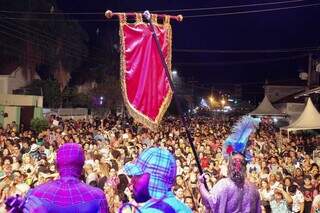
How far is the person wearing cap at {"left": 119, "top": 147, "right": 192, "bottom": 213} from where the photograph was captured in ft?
8.84

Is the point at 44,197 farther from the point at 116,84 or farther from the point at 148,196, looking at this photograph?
the point at 116,84

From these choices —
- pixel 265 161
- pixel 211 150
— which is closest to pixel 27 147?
pixel 211 150

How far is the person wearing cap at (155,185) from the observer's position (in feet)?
8.84

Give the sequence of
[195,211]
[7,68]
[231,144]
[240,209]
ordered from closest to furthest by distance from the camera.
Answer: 1. [240,209]
2. [231,144]
3. [195,211]
4. [7,68]

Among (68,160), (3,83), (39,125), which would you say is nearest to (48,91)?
(3,83)

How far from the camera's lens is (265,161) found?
12.4 metres

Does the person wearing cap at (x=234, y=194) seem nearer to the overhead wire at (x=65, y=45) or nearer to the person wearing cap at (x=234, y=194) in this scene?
the person wearing cap at (x=234, y=194)

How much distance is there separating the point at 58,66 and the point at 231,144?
3900cm

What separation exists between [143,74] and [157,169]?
12.6 feet

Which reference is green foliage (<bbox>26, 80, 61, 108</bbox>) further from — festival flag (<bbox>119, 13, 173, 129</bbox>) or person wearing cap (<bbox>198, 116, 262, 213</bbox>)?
person wearing cap (<bbox>198, 116, 262, 213</bbox>)

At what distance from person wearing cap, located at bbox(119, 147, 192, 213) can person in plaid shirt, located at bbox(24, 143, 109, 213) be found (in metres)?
0.42

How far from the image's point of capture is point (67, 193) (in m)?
3.08

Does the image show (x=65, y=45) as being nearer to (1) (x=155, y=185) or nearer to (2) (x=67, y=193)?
(2) (x=67, y=193)

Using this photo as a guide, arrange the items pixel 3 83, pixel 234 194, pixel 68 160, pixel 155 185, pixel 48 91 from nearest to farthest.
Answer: pixel 155 185 < pixel 68 160 < pixel 234 194 < pixel 48 91 < pixel 3 83
